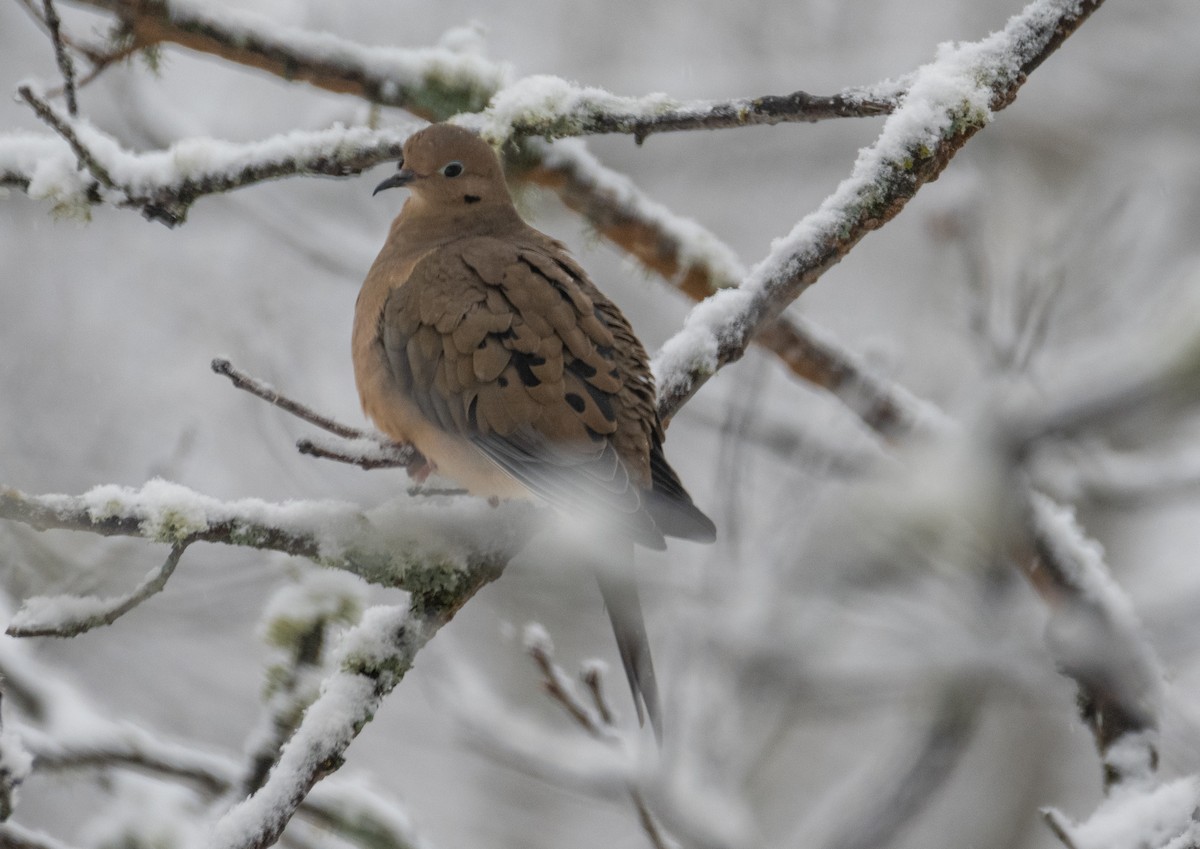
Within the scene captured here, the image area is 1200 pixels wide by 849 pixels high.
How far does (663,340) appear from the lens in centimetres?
713

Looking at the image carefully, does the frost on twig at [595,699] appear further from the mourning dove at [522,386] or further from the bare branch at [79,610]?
the bare branch at [79,610]

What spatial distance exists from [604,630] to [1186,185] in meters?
4.17

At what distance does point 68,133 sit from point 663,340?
4912mm

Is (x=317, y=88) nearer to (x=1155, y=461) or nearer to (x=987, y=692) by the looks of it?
(x=987, y=692)

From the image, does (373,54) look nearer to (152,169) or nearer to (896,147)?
(152,169)

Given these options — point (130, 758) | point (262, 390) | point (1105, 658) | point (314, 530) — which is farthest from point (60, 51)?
point (1105, 658)

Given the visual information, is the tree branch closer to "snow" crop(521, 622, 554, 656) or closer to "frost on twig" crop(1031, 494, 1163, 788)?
"snow" crop(521, 622, 554, 656)

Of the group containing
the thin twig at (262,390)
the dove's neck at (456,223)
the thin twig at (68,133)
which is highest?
the dove's neck at (456,223)

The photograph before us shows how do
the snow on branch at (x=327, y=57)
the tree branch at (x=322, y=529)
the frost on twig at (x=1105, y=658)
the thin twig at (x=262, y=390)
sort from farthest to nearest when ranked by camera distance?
the snow on branch at (x=327, y=57)
the frost on twig at (x=1105, y=658)
the thin twig at (x=262, y=390)
the tree branch at (x=322, y=529)

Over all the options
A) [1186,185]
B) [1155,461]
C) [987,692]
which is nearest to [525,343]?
[987,692]

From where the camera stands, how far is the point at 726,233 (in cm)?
919

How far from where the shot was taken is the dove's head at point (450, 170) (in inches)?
122

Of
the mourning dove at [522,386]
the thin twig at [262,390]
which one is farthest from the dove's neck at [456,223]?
the thin twig at [262,390]

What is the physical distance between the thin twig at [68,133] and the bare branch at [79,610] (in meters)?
0.96
